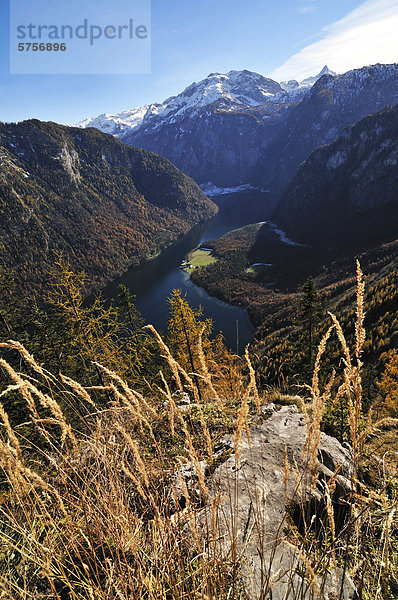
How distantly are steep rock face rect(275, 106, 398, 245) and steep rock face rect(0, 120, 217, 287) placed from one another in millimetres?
76501

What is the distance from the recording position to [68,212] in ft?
477

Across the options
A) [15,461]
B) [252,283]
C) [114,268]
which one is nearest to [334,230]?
[252,283]

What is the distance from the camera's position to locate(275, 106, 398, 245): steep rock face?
108 meters

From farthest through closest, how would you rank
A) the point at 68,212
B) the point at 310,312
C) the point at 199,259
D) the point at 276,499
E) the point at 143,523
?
the point at 68,212, the point at 199,259, the point at 310,312, the point at 276,499, the point at 143,523

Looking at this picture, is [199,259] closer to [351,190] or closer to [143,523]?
[351,190]

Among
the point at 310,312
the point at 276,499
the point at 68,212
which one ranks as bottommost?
the point at 310,312

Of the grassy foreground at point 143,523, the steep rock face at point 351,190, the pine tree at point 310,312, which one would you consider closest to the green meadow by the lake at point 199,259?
the steep rock face at point 351,190

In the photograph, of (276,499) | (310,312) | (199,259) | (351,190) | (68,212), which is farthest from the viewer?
(68,212)

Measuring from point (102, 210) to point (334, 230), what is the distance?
133 m

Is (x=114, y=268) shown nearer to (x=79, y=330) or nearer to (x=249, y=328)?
(x=249, y=328)

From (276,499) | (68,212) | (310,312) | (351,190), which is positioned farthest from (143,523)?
(68,212)

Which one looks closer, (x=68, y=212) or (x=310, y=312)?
(x=310, y=312)

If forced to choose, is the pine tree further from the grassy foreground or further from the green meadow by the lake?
the green meadow by the lake

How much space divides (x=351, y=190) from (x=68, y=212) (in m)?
145
